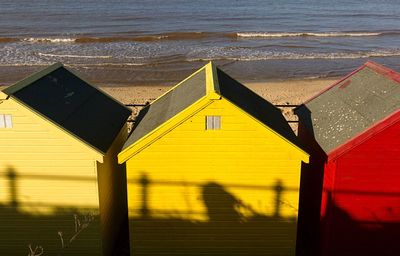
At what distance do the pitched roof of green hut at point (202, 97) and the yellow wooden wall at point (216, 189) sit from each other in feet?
1.23

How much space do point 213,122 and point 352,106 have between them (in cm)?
314

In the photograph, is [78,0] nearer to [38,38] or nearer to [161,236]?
[38,38]

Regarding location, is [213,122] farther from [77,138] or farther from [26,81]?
[26,81]

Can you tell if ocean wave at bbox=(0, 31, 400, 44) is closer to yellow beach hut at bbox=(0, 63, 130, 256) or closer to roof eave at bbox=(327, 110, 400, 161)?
yellow beach hut at bbox=(0, 63, 130, 256)

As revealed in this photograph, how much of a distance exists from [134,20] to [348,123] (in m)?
43.7

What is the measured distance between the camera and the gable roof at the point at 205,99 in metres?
8.80

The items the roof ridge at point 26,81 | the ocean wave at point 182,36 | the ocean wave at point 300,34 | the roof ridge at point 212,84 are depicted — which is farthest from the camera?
the ocean wave at point 300,34

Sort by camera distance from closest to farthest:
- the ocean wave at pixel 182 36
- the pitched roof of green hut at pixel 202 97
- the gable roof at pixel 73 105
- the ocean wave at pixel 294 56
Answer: the gable roof at pixel 73 105
the pitched roof of green hut at pixel 202 97
the ocean wave at pixel 294 56
the ocean wave at pixel 182 36

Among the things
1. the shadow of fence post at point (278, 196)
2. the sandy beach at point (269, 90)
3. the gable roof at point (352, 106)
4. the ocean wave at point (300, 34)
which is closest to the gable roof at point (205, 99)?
the gable roof at point (352, 106)

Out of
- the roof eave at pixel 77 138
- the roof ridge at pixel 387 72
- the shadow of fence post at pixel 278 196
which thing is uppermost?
the roof ridge at pixel 387 72

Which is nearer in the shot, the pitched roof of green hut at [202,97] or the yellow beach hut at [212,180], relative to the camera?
the yellow beach hut at [212,180]

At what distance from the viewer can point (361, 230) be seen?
924 centimetres

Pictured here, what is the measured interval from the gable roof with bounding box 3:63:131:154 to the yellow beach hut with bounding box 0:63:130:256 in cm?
3

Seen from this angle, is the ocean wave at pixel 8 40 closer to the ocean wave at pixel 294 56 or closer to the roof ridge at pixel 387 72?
the ocean wave at pixel 294 56
